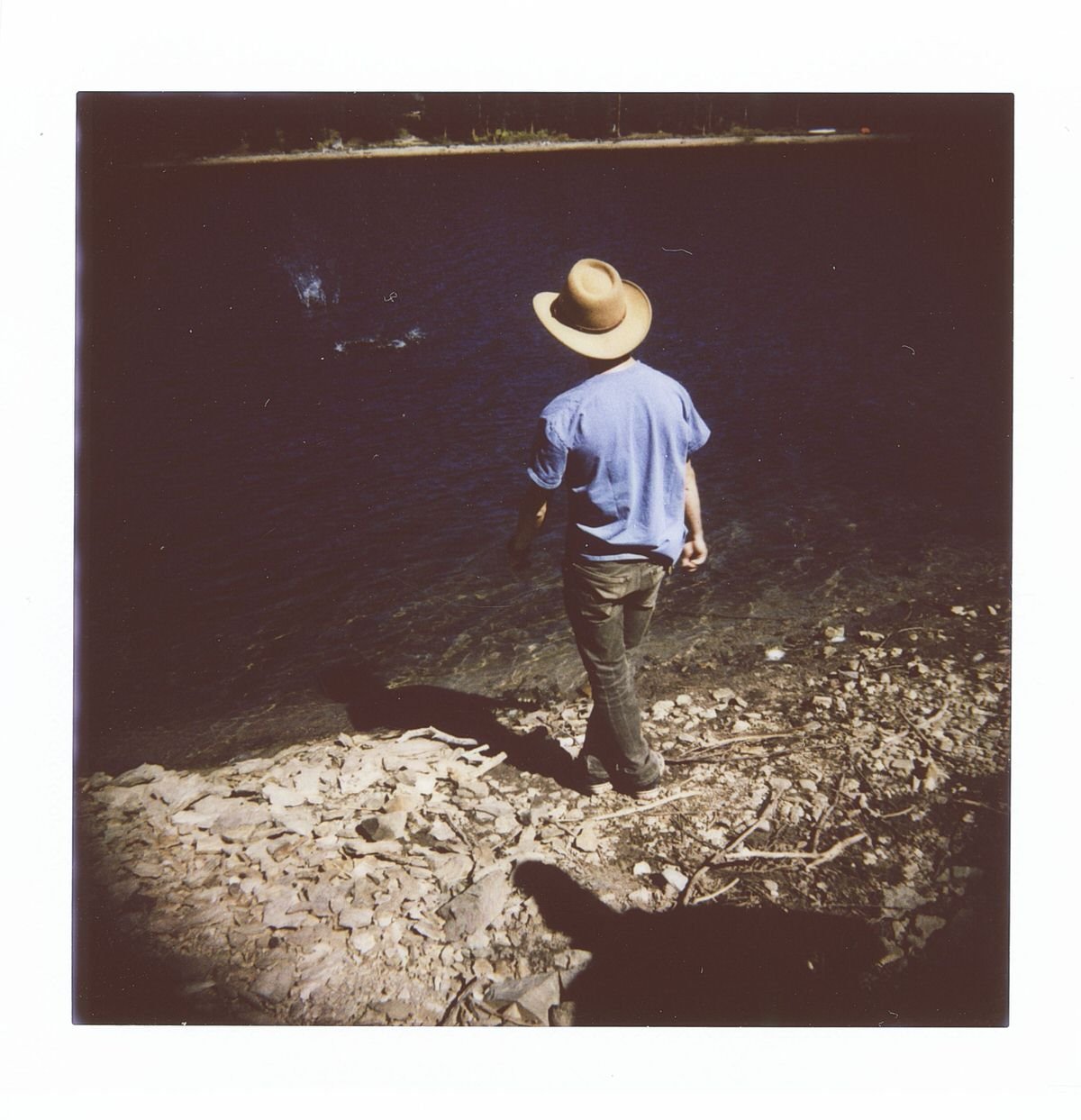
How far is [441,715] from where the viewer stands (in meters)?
4.67

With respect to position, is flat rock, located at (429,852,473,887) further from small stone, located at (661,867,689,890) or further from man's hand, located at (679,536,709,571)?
man's hand, located at (679,536,709,571)

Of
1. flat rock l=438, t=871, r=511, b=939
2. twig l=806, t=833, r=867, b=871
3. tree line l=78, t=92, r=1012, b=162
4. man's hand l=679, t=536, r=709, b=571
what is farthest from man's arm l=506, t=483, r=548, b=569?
tree line l=78, t=92, r=1012, b=162

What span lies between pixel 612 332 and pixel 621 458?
46 centimetres

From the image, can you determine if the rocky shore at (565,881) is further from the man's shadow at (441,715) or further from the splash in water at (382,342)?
the splash in water at (382,342)

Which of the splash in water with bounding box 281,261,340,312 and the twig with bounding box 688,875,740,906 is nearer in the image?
the twig with bounding box 688,875,740,906

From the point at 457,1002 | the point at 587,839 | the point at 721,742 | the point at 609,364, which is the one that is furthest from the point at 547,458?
the point at 457,1002

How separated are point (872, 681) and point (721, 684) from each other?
2.49ft

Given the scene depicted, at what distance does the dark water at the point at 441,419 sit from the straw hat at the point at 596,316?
170 cm

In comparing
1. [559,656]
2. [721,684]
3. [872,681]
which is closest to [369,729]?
[559,656]

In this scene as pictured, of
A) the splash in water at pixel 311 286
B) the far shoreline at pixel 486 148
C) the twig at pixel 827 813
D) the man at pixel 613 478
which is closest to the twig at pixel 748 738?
the twig at pixel 827 813

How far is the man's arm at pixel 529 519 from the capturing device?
128 inches

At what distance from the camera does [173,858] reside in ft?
11.3

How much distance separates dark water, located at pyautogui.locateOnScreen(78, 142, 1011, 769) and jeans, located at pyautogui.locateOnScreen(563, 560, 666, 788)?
1277 millimetres

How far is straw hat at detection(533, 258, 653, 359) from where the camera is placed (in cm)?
313
